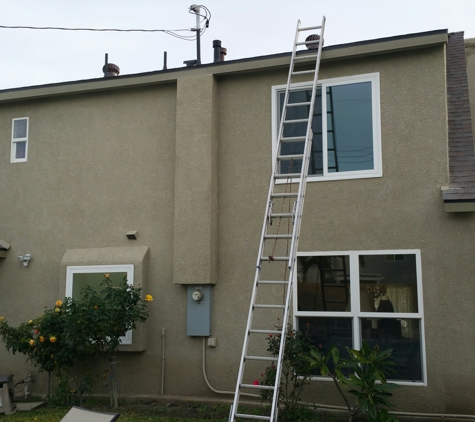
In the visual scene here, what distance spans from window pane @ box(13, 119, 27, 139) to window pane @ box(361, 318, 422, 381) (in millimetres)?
7230

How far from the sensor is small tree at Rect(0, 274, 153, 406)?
880 cm

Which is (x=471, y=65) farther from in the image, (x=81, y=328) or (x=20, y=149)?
(x=20, y=149)

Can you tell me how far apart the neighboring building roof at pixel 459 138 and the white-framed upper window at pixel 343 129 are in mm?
1047

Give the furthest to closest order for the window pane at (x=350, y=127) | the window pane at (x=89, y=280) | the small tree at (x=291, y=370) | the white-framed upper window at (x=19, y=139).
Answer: the white-framed upper window at (x=19, y=139)
the window pane at (x=89, y=280)
the window pane at (x=350, y=127)
the small tree at (x=291, y=370)

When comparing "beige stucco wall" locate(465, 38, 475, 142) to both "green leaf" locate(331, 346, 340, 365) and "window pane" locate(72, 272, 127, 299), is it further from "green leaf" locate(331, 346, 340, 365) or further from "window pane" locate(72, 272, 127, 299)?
"window pane" locate(72, 272, 127, 299)

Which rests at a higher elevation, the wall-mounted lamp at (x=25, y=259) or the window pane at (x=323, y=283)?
the wall-mounted lamp at (x=25, y=259)

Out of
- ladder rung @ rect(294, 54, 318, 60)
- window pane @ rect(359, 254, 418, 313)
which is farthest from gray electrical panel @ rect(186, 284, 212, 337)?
ladder rung @ rect(294, 54, 318, 60)

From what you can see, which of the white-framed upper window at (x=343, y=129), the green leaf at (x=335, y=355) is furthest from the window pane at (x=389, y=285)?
the white-framed upper window at (x=343, y=129)

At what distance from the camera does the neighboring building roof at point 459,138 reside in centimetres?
814

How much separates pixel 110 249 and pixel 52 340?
1.89 m

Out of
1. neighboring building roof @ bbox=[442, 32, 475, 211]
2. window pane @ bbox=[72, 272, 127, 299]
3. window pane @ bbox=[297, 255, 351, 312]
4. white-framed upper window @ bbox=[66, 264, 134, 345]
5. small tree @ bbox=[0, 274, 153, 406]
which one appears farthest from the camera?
window pane @ bbox=[72, 272, 127, 299]

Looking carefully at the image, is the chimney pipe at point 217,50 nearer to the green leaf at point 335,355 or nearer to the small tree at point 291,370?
the small tree at point 291,370

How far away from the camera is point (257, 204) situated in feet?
30.7

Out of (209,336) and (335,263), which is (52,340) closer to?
(209,336)
